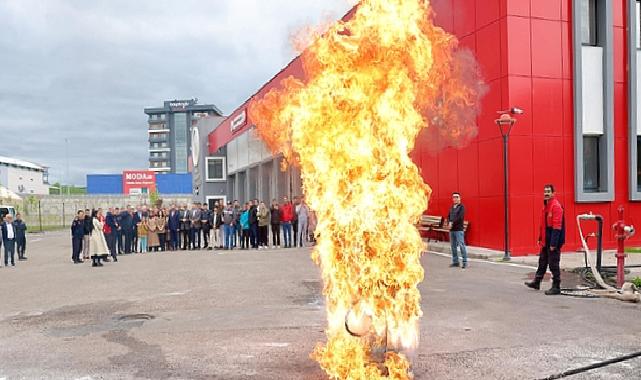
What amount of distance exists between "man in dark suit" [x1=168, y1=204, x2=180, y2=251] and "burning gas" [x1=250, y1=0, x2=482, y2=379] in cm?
1692

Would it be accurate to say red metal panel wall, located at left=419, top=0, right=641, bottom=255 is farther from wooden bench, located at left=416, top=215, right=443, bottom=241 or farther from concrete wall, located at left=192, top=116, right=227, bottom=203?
concrete wall, located at left=192, top=116, right=227, bottom=203

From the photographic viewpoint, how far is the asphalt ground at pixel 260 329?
5.67 m

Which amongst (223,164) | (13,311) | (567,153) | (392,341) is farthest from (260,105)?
(223,164)

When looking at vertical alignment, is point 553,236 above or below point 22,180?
below

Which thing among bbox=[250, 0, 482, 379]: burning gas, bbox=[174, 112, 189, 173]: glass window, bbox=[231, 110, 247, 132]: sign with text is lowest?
bbox=[250, 0, 482, 379]: burning gas

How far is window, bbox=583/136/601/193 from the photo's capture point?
17750 millimetres

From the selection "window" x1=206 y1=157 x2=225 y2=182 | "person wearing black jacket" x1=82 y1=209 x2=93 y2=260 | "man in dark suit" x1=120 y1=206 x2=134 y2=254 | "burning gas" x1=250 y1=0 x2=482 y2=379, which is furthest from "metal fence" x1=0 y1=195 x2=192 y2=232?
"burning gas" x1=250 y1=0 x2=482 y2=379

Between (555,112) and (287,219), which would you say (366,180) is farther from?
(287,219)

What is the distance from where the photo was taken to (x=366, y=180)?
5.31 metres

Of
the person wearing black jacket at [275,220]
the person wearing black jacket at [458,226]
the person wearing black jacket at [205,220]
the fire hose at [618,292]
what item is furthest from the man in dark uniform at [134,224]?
the fire hose at [618,292]

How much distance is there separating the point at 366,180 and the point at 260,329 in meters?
3.06

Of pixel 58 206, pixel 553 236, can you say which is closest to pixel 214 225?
pixel 553 236

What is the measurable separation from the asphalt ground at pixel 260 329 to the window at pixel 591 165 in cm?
671

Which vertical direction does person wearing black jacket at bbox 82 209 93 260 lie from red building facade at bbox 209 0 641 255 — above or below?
below
